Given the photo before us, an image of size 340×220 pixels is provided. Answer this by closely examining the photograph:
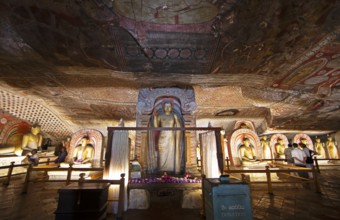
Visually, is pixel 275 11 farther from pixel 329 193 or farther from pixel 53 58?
pixel 53 58

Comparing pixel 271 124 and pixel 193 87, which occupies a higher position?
pixel 193 87

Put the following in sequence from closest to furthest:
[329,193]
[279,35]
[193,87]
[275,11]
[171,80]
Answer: [275,11], [279,35], [329,193], [171,80], [193,87]

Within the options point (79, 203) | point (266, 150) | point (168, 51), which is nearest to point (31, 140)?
point (79, 203)

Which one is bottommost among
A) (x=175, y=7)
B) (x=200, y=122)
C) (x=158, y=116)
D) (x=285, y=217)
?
(x=285, y=217)

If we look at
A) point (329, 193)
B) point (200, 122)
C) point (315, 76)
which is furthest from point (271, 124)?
point (329, 193)

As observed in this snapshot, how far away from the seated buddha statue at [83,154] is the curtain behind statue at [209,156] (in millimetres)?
6421

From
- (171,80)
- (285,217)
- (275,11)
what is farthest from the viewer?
(171,80)

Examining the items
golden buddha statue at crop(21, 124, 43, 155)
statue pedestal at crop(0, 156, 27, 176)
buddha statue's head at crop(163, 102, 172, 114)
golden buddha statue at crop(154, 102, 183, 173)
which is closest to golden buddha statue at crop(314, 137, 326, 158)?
golden buddha statue at crop(154, 102, 183, 173)

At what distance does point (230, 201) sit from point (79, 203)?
2.60 metres

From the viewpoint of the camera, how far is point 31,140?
933 centimetres

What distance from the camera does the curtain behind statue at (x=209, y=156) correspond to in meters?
4.48

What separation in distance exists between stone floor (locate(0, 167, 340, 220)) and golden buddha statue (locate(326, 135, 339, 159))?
404 inches

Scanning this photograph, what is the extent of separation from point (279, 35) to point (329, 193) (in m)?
4.81

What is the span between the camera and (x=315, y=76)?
667 centimetres
